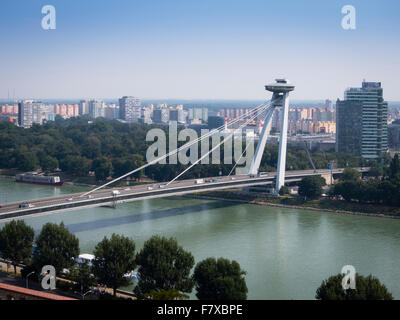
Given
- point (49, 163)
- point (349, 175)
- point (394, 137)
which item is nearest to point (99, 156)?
point (49, 163)

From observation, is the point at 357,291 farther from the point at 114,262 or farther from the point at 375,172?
the point at 375,172

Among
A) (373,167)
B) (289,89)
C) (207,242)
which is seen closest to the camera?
(207,242)

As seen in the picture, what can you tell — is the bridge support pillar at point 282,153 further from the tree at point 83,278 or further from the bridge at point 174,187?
the tree at point 83,278

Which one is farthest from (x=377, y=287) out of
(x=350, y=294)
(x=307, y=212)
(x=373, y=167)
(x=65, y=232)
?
(x=373, y=167)

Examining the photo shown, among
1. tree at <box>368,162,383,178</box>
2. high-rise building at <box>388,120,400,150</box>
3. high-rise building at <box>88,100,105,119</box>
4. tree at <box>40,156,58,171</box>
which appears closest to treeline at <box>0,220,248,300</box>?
tree at <box>40,156,58,171</box>
